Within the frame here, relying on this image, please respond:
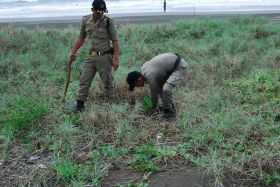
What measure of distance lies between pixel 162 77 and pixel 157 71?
23 cm

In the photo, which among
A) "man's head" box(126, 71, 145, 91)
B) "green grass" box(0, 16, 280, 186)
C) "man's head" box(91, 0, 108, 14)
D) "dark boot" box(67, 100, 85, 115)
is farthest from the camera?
"dark boot" box(67, 100, 85, 115)

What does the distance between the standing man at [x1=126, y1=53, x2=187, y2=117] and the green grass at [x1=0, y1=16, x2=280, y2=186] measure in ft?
0.74

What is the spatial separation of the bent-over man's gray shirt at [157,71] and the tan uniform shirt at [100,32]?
760mm

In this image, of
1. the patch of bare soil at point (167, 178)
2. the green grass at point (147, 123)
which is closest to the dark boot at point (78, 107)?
the green grass at point (147, 123)

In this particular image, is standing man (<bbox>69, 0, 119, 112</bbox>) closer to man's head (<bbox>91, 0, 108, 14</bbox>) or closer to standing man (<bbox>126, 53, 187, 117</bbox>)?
man's head (<bbox>91, 0, 108, 14</bbox>)

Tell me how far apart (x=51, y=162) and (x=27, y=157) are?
0.59 meters

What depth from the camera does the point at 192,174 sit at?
433cm

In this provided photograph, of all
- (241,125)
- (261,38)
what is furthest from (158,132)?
(261,38)

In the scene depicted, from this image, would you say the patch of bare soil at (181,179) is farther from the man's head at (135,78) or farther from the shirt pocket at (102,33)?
the shirt pocket at (102,33)

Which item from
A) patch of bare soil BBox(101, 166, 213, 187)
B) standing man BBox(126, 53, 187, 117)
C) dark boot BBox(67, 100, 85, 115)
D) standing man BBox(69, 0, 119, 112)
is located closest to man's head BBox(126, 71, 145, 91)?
standing man BBox(126, 53, 187, 117)

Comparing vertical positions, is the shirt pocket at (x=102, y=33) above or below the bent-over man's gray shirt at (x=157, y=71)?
above

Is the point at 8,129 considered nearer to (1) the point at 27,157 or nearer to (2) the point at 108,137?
(1) the point at 27,157

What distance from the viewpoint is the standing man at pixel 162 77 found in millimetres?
5957

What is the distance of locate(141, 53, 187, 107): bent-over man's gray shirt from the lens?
19.6 feet
